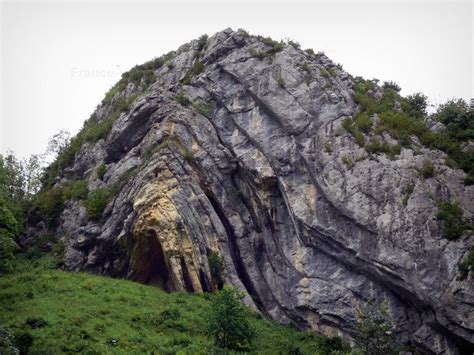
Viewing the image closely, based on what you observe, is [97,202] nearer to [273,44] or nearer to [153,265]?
[153,265]

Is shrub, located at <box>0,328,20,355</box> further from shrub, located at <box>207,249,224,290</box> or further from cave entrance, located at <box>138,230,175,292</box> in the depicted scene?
shrub, located at <box>207,249,224,290</box>

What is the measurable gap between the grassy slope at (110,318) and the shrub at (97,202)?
5776 mm

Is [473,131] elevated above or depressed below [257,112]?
below

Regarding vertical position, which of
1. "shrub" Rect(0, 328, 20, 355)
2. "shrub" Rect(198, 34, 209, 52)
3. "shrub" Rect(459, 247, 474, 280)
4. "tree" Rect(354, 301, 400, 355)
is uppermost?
"shrub" Rect(198, 34, 209, 52)

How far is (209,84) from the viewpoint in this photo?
46.4 metres

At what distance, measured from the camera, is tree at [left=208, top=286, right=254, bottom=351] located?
2872 centimetres

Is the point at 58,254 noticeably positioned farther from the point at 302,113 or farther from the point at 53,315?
the point at 302,113

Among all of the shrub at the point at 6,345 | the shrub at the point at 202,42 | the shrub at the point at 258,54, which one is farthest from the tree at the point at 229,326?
the shrub at the point at 202,42

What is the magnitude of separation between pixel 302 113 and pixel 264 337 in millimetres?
18594

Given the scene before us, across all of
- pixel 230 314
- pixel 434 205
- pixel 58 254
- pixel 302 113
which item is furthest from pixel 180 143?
pixel 434 205

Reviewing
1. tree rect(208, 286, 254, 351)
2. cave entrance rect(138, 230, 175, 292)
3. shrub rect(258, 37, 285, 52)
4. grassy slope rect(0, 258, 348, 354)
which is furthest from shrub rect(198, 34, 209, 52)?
tree rect(208, 286, 254, 351)

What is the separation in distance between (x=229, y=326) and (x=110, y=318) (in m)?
7.42

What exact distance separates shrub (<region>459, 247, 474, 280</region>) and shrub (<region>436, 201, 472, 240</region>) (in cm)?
169

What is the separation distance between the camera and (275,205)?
40125 mm
